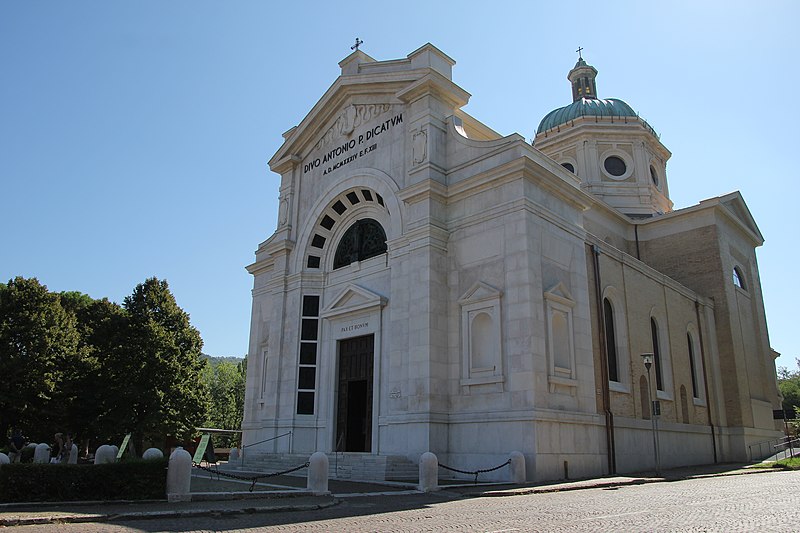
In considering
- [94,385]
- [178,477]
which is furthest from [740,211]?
[94,385]

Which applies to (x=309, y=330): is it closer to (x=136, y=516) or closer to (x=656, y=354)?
(x=656, y=354)

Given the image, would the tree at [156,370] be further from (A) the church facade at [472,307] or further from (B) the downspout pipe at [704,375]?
(B) the downspout pipe at [704,375]

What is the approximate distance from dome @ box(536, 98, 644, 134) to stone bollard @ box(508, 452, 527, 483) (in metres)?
28.7

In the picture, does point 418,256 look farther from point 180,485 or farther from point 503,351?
point 180,485

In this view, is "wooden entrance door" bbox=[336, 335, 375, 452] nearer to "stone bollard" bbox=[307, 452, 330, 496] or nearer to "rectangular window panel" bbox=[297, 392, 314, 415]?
"rectangular window panel" bbox=[297, 392, 314, 415]

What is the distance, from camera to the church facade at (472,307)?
65.1ft

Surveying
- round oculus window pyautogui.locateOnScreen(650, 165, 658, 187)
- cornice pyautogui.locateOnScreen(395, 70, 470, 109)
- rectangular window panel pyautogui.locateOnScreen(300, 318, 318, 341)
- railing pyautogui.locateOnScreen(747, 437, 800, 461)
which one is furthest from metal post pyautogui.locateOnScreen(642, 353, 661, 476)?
round oculus window pyautogui.locateOnScreen(650, 165, 658, 187)

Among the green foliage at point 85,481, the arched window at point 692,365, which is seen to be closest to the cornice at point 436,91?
the arched window at point 692,365

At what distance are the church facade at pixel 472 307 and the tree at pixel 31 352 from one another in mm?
12443

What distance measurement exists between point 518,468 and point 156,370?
88.3ft

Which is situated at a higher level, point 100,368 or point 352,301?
point 352,301

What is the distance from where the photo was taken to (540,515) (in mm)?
10820

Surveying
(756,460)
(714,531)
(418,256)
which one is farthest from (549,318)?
(756,460)

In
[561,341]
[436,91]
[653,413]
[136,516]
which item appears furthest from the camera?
[436,91]
